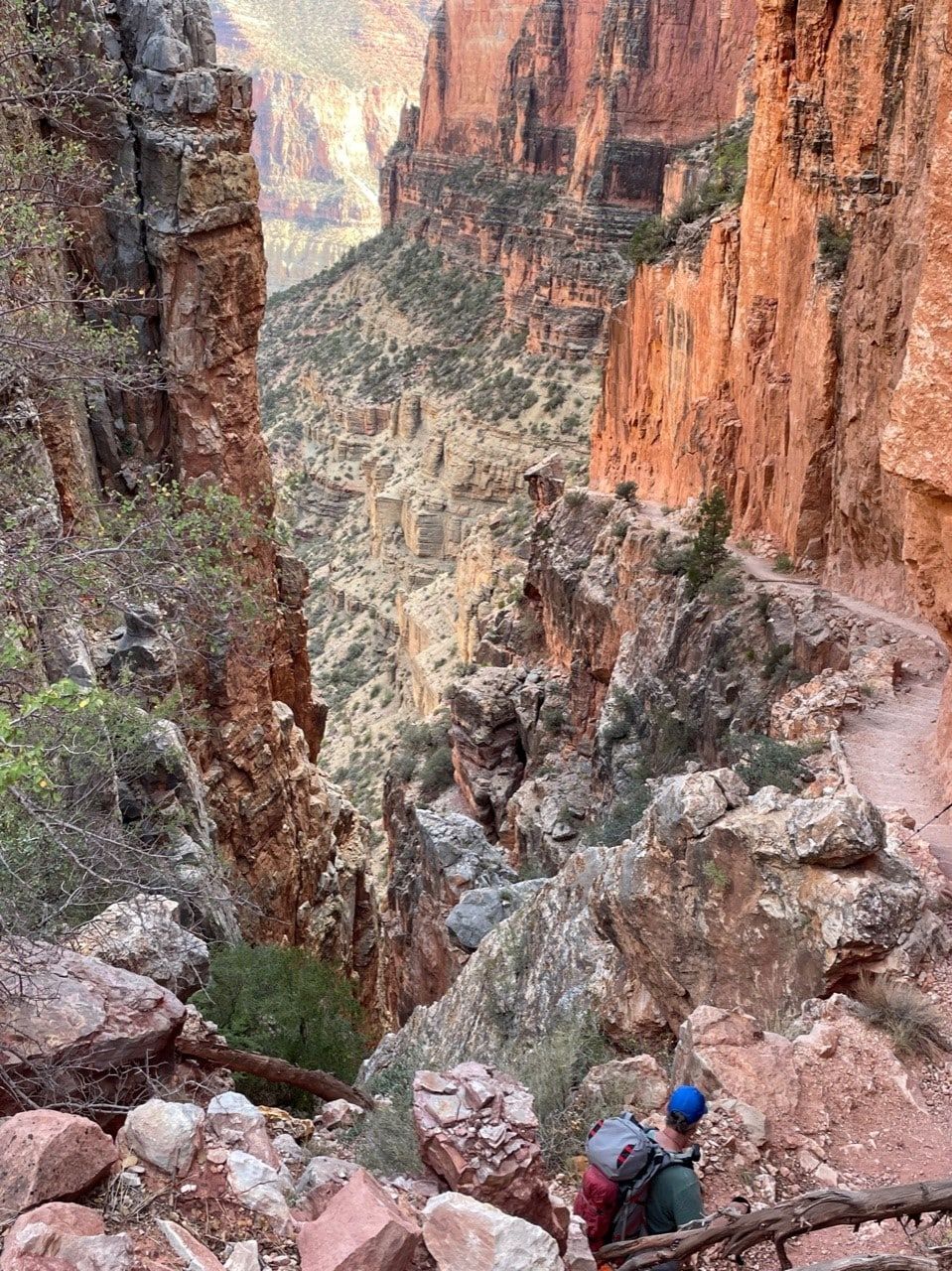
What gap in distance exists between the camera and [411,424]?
5709 centimetres

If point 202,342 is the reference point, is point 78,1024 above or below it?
below

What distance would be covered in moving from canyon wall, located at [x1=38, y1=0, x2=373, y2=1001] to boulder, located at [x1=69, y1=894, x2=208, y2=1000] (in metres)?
5.93

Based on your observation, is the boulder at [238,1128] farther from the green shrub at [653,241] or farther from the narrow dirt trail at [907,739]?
the green shrub at [653,241]

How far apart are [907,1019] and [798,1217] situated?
3121 millimetres

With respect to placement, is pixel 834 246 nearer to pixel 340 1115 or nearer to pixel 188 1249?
pixel 340 1115

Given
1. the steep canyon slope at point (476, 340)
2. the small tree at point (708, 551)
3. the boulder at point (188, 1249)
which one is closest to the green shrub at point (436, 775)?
the steep canyon slope at point (476, 340)

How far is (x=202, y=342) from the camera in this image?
1499 cm

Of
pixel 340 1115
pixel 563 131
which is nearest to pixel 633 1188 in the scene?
pixel 340 1115

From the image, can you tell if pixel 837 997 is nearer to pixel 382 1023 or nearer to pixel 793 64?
pixel 382 1023

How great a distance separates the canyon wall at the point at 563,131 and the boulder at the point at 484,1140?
3953 centimetres

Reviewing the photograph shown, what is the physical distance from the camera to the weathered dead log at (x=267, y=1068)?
6.87 meters

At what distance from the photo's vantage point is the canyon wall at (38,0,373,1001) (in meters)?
14.0

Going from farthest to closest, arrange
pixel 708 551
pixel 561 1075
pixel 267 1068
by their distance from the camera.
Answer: pixel 708 551
pixel 561 1075
pixel 267 1068

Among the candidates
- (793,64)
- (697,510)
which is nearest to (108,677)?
(697,510)
